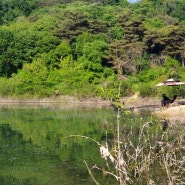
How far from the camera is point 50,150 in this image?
1677 cm

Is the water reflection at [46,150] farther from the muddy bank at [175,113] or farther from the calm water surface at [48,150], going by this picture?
the muddy bank at [175,113]

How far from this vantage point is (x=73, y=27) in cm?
5578

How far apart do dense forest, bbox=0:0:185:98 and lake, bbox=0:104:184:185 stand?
20237 mm

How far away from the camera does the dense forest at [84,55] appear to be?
4791 centimetres

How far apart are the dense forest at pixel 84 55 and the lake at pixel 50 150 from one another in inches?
797

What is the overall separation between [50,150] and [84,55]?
3623 cm

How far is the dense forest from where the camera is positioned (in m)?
47.9

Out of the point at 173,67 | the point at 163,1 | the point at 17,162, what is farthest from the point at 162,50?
the point at 17,162

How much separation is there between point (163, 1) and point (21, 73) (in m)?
34.8

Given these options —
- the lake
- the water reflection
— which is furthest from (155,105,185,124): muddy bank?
the water reflection

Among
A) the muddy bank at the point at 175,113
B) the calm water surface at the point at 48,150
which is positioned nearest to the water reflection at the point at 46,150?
the calm water surface at the point at 48,150

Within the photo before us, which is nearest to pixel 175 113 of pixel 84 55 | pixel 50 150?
pixel 50 150

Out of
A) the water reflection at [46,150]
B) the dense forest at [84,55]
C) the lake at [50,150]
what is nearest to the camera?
the lake at [50,150]

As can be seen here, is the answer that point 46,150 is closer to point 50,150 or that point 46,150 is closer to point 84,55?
point 50,150
